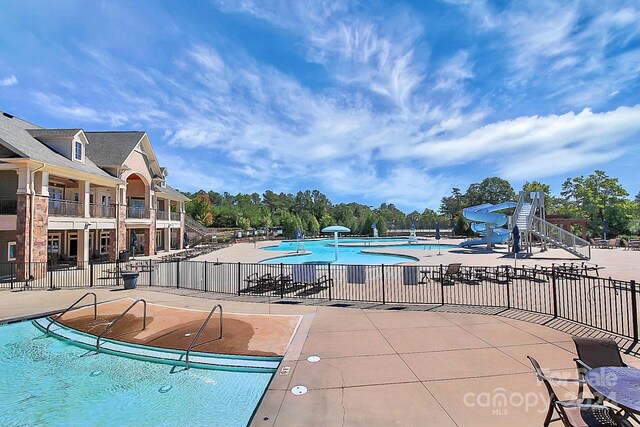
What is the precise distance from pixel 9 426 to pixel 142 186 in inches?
1179

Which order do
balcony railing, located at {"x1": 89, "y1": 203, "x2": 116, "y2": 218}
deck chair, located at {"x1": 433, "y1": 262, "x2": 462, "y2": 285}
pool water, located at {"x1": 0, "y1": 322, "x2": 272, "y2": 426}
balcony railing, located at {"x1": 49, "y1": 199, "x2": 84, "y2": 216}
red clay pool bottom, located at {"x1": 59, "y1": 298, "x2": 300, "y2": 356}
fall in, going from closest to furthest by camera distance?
pool water, located at {"x1": 0, "y1": 322, "x2": 272, "y2": 426}, red clay pool bottom, located at {"x1": 59, "y1": 298, "x2": 300, "y2": 356}, deck chair, located at {"x1": 433, "y1": 262, "x2": 462, "y2": 285}, balcony railing, located at {"x1": 49, "y1": 199, "x2": 84, "y2": 216}, balcony railing, located at {"x1": 89, "y1": 203, "x2": 116, "y2": 218}

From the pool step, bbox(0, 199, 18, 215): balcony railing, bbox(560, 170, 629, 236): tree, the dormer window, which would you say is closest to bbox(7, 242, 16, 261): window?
bbox(0, 199, 18, 215): balcony railing

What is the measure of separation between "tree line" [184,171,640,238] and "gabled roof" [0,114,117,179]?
2143 centimetres

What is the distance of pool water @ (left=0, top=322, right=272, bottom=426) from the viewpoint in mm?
4820

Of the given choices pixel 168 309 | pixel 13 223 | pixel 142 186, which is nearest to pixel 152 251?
pixel 142 186

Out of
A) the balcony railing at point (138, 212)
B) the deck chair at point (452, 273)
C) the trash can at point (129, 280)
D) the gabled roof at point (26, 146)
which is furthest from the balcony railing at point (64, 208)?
the deck chair at point (452, 273)

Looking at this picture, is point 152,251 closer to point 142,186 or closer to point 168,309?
point 142,186

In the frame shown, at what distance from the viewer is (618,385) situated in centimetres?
326

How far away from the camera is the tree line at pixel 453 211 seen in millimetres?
48031

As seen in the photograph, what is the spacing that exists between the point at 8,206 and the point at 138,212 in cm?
951

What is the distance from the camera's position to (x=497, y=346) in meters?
6.23

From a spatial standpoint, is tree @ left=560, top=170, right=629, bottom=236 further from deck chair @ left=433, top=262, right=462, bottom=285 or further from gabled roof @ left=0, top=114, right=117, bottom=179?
gabled roof @ left=0, top=114, right=117, bottom=179

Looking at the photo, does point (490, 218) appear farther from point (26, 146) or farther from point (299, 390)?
point (26, 146)

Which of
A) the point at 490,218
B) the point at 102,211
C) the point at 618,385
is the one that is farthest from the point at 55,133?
the point at 490,218
